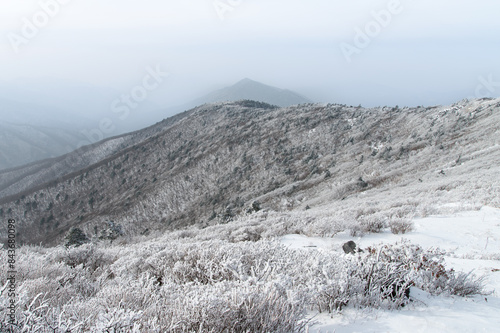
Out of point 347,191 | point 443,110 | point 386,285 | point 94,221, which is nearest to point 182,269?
point 386,285

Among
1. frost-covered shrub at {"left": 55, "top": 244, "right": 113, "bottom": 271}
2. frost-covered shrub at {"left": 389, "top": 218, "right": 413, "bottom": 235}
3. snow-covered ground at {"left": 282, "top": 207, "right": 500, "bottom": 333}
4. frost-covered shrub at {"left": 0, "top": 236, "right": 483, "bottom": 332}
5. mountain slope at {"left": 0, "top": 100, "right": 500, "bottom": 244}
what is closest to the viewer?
frost-covered shrub at {"left": 0, "top": 236, "right": 483, "bottom": 332}

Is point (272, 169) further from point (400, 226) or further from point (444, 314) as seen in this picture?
point (444, 314)

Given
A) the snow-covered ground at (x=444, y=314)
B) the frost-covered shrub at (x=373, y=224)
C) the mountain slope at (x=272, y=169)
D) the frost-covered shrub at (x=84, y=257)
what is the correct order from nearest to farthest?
the snow-covered ground at (x=444, y=314) < the frost-covered shrub at (x=84, y=257) < the frost-covered shrub at (x=373, y=224) < the mountain slope at (x=272, y=169)

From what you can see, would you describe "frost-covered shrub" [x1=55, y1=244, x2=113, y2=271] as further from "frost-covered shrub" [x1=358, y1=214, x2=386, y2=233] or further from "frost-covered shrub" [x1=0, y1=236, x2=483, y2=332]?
"frost-covered shrub" [x1=358, y1=214, x2=386, y2=233]

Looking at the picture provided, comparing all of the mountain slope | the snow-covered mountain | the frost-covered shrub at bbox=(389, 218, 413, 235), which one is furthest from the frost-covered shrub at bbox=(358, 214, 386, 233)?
the mountain slope

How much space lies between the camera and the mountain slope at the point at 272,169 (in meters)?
20.1

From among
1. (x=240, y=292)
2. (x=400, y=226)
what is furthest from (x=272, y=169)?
(x=240, y=292)

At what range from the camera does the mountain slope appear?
20109mm

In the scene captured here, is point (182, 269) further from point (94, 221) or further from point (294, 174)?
point (94, 221)

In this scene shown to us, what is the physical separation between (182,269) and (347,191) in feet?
60.0

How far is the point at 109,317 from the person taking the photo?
210 centimetres

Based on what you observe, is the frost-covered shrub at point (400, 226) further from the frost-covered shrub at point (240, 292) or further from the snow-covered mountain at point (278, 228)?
the frost-covered shrub at point (240, 292)

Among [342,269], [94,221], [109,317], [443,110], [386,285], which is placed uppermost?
[109,317]

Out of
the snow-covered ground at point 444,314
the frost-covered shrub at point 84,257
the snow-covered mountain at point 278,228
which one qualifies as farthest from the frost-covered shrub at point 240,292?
the frost-covered shrub at point 84,257
